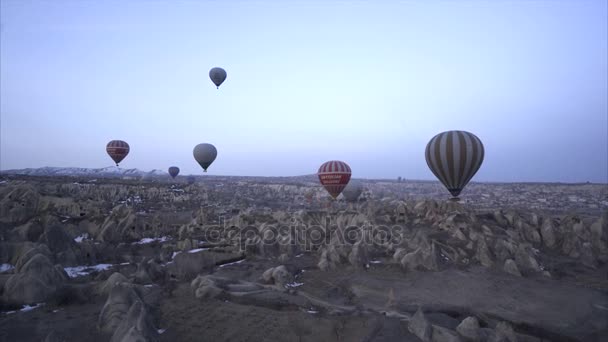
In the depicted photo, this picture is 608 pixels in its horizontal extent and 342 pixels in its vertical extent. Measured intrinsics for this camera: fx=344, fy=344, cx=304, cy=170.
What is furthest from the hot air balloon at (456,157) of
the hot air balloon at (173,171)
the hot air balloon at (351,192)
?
the hot air balloon at (173,171)

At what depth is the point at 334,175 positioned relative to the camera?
1313 inches

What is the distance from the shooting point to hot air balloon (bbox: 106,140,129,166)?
4588 cm

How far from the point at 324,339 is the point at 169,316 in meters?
4.31

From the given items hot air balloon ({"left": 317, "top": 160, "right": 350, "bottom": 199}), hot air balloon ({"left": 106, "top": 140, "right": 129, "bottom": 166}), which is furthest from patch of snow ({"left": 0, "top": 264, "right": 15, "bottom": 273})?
hot air balloon ({"left": 106, "top": 140, "right": 129, "bottom": 166})

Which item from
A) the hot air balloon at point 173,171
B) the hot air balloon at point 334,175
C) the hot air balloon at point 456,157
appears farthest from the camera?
the hot air balloon at point 173,171

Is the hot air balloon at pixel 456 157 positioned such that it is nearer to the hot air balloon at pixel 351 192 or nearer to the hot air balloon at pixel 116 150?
the hot air balloon at pixel 351 192

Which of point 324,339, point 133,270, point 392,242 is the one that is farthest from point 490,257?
point 133,270

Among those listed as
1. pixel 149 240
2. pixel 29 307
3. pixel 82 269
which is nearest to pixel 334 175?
pixel 149 240

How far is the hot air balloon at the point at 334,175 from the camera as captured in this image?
33.3 m

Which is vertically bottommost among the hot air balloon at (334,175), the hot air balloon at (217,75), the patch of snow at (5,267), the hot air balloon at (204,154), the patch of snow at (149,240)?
the patch of snow at (149,240)

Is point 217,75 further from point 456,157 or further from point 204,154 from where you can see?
point 456,157

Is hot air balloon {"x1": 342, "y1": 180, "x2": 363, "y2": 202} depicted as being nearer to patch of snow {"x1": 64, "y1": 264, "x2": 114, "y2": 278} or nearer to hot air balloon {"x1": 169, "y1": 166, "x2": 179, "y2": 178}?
patch of snow {"x1": 64, "y1": 264, "x2": 114, "y2": 278}

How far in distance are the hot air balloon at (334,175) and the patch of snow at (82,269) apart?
2194 centimetres

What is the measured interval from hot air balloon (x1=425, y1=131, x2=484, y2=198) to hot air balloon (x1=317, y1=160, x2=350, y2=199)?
420 inches
